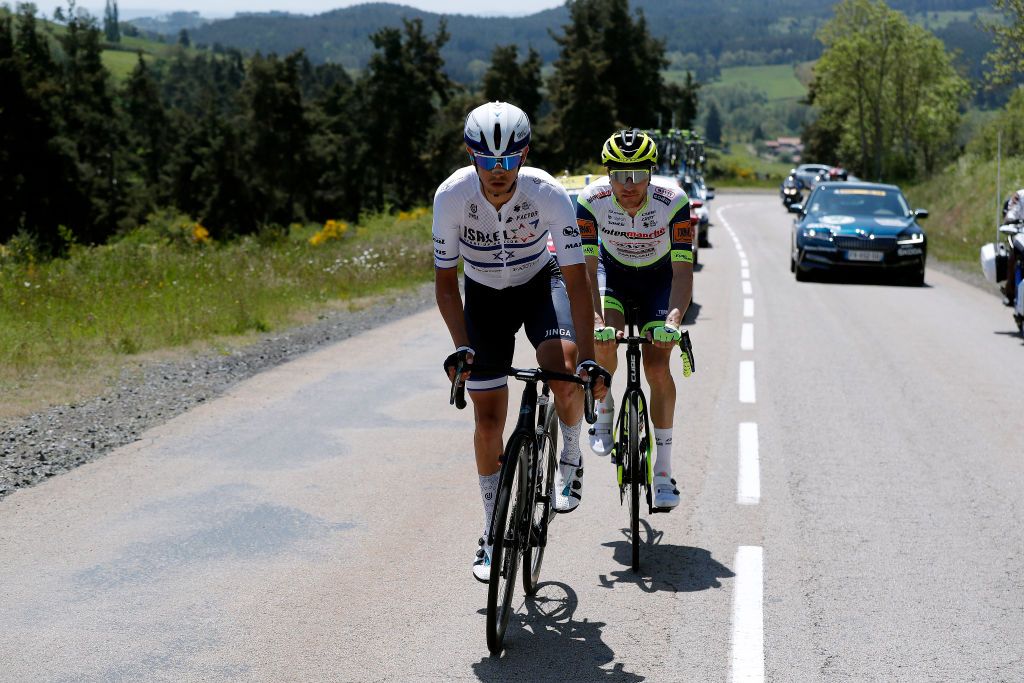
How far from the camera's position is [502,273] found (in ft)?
16.4

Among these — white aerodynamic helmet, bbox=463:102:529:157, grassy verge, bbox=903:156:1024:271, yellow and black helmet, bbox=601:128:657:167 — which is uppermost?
white aerodynamic helmet, bbox=463:102:529:157

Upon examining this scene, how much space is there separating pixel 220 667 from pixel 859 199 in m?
19.5

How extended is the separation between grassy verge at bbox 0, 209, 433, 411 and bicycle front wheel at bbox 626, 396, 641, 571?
5.68 metres

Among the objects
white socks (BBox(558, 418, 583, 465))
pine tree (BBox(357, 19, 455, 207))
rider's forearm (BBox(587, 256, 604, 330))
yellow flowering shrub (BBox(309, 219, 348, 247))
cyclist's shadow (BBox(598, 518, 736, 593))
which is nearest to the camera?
cyclist's shadow (BBox(598, 518, 736, 593))

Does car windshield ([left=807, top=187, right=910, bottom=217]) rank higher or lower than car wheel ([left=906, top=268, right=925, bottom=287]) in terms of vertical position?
higher

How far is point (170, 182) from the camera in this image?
8919 cm

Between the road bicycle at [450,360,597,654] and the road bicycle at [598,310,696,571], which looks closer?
the road bicycle at [450,360,597,654]

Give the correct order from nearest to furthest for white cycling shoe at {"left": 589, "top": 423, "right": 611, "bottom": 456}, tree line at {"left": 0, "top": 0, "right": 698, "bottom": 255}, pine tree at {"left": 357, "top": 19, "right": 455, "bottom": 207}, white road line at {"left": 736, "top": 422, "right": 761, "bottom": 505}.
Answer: white cycling shoe at {"left": 589, "top": 423, "right": 611, "bottom": 456} < white road line at {"left": 736, "top": 422, "right": 761, "bottom": 505} < tree line at {"left": 0, "top": 0, "right": 698, "bottom": 255} < pine tree at {"left": 357, "top": 19, "right": 455, "bottom": 207}

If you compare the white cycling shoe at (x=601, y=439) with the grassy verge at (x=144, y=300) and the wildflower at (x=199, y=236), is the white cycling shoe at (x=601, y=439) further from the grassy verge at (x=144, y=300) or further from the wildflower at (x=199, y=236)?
the wildflower at (x=199, y=236)

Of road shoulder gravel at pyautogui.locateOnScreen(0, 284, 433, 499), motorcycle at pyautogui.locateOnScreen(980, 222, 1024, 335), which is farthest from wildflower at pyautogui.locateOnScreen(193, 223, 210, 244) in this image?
motorcycle at pyautogui.locateOnScreen(980, 222, 1024, 335)

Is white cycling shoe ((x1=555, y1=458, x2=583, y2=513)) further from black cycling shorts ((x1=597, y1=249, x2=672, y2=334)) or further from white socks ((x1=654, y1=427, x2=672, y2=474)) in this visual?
black cycling shorts ((x1=597, y1=249, x2=672, y2=334))

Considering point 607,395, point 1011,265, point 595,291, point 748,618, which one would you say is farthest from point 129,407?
point 1011,265

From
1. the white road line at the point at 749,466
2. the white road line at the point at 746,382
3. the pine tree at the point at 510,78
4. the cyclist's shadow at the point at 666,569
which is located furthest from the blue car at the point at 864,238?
the pine tree at the point at 510,78

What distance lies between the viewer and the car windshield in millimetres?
21453
